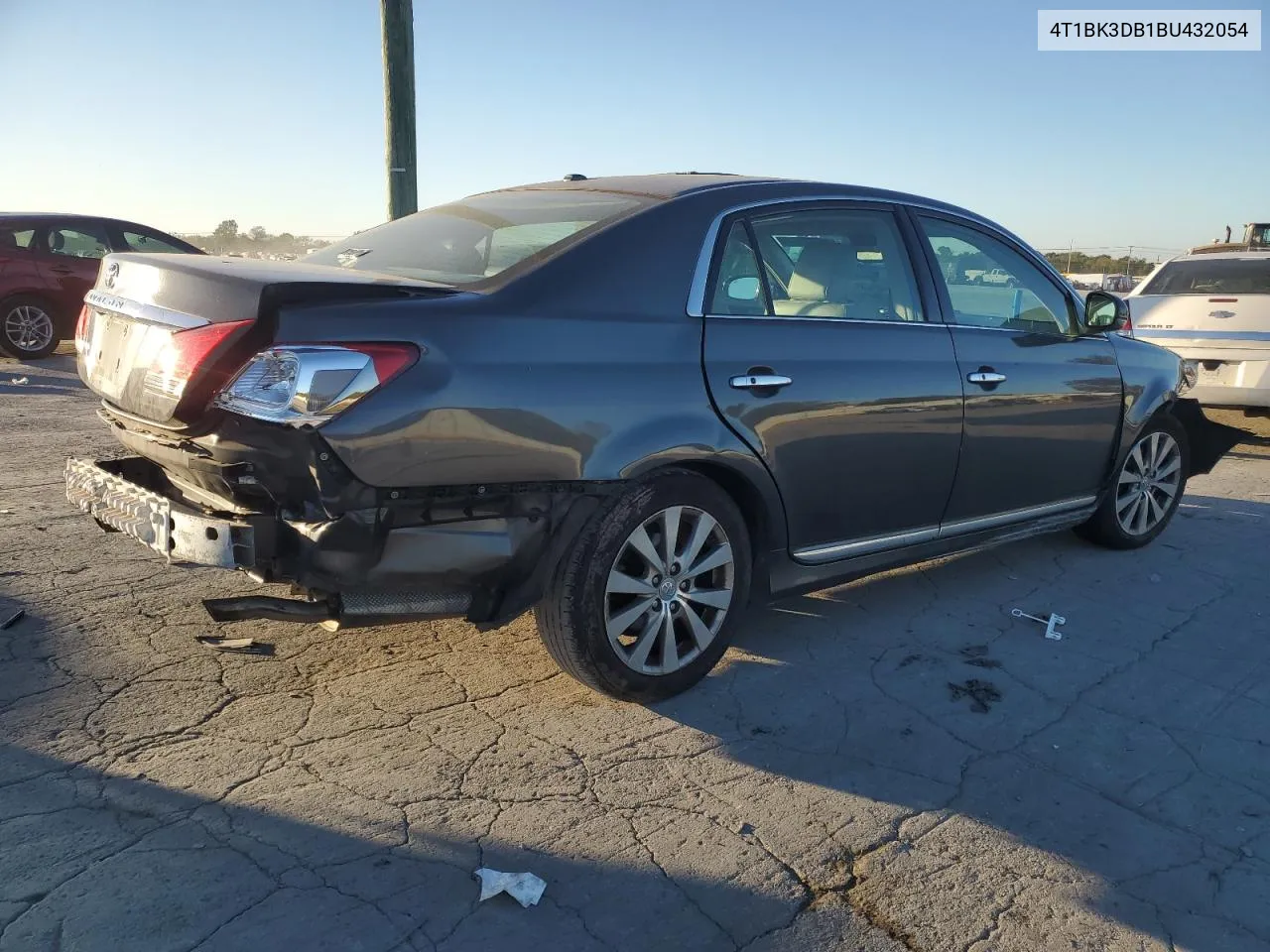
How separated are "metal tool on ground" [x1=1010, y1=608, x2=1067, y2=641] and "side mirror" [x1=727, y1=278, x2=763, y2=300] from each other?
1.91 meters

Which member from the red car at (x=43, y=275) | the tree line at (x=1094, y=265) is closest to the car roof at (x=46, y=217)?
the red car at (x=43, y=275)

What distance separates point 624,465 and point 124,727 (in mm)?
1671

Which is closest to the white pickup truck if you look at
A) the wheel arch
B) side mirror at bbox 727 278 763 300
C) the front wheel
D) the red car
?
the front wheel

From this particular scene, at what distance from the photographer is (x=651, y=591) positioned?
11.2 feet

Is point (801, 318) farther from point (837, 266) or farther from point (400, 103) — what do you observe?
point (400, 103)

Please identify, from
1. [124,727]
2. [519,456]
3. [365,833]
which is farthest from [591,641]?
[124,727]

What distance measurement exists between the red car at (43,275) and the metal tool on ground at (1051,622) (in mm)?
9457

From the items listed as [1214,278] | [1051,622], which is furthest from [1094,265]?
[1051,622]

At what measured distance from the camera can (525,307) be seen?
307 cm

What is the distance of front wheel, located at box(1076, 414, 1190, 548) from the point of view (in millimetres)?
5434

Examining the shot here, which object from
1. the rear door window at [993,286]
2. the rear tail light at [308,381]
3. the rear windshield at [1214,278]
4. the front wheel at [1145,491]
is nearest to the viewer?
the rear tail light at [308,381]

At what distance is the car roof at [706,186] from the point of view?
3.75m

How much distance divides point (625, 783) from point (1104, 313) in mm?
3496

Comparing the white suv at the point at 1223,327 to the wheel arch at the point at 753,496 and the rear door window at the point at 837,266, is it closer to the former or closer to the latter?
the rear door window at the point at 837,266
